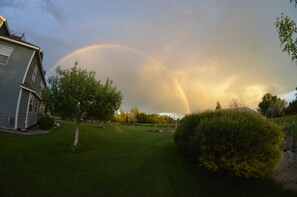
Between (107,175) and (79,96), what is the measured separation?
23.0 ft

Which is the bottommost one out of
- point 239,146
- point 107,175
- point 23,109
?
point 107,175

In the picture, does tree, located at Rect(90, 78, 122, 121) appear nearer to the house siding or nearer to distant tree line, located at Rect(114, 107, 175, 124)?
the house siding

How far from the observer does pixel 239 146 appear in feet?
41.3

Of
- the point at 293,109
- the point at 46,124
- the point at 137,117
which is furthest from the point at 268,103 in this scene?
the point at 46,124

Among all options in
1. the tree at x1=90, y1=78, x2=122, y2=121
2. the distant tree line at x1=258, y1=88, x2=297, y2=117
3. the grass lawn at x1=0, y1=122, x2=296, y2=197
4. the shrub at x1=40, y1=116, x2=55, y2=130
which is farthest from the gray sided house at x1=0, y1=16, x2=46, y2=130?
the distant tree line at x1=258, y1=88, x2=297, y2=117

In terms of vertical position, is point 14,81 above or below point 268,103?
below

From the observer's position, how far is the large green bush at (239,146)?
40.9 ft

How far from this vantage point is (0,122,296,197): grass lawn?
1106cm

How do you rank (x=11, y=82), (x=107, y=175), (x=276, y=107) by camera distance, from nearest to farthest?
(x=107, y=175) < (x=11, y=82) < (x=276, y=107)

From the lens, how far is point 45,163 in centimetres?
1408

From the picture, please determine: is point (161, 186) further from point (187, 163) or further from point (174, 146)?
point (174, 146)

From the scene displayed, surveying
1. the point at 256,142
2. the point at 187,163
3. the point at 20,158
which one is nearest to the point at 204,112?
the point at 187,163

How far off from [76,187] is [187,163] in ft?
23.9

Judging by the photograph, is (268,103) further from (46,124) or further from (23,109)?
(23,109)
